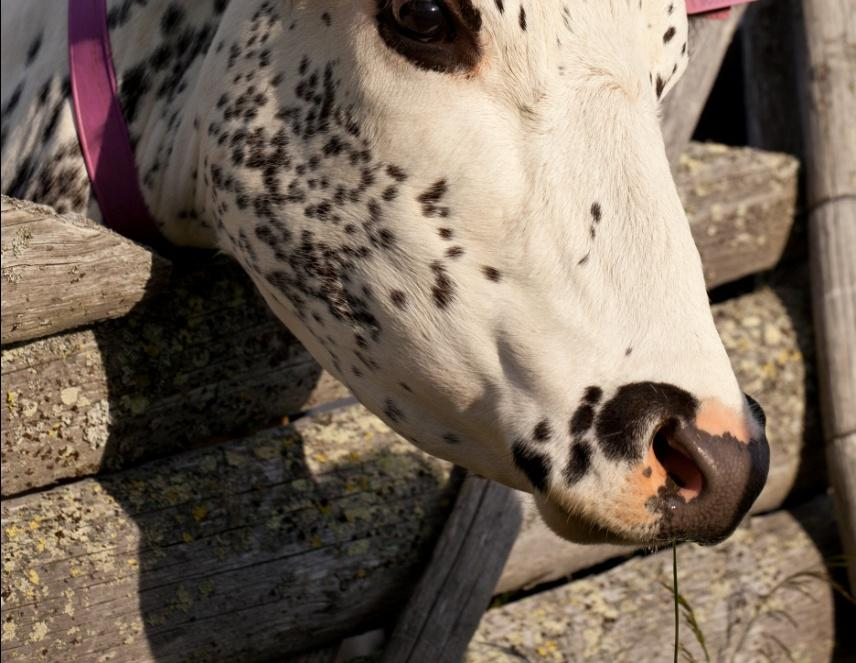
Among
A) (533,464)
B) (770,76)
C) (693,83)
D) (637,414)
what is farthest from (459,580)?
(770,76)

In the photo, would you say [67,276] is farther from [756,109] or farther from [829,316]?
[756,109]

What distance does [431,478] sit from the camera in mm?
2418

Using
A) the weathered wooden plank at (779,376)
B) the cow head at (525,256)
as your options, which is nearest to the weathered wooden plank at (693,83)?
the weathered wooden plank at (779,376)

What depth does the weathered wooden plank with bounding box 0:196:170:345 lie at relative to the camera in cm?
178

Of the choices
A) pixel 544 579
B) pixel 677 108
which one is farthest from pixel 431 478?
pixel 677 108

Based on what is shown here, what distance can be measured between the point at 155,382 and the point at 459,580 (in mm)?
740

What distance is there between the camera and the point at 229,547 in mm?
2094

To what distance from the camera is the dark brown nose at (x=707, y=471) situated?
1526 millimetres

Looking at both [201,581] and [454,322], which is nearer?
[454,322]

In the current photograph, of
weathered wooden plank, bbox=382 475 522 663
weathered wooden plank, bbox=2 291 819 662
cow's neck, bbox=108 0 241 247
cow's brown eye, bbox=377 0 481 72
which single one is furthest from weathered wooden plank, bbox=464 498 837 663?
cow's brown eye, bbox=377 0 481 72

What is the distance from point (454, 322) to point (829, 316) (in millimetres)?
1830

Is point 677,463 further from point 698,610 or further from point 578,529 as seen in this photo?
point 698,610

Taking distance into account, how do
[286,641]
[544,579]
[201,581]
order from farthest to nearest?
Answer: [544,579]
[286,641]
[201,581]

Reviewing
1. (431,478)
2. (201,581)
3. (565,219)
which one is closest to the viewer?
(565,219)
